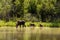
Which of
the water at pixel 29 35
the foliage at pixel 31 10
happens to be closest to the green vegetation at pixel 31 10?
the foliage at pixel 31 10

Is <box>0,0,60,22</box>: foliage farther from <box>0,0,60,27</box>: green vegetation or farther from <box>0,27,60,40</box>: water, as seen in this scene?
<box>0,27,60,40</box>: water

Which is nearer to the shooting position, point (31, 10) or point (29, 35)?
point (29, 35)

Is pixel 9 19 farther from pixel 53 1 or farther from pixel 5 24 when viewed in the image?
pixel 53 1

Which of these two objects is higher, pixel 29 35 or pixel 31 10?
pixel 29 35

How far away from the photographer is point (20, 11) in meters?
31.9

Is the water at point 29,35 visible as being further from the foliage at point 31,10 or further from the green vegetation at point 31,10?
the foliage at point 31,10

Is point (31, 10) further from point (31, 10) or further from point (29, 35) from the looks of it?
point (29, 35)

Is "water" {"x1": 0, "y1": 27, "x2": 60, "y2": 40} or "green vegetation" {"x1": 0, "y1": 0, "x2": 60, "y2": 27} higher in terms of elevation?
"water" {"x1": 0, "y1": 27, "x2": 60, "y2": 40}

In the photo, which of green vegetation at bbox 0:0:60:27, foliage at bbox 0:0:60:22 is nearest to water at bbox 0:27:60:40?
green vegetation at bbox 0:0:60:27

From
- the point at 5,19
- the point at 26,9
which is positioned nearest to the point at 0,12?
the point at 5,19

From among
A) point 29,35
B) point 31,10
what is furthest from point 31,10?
point 29,35

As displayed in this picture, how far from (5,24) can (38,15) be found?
Result: 235 inches

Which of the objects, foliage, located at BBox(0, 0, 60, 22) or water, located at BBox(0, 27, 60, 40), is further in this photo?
foliage, located at BBox(0, 0, 60, 22)

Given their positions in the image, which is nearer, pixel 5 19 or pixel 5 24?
pixel 5 24
